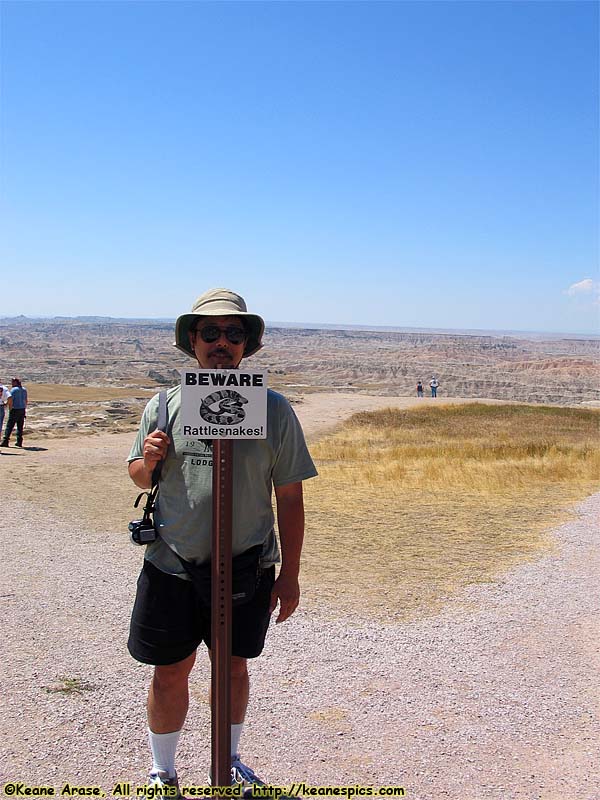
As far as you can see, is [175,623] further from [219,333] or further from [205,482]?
[219,333]

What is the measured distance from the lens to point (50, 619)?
5.95 meters

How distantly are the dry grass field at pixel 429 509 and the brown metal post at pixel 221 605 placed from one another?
353cm

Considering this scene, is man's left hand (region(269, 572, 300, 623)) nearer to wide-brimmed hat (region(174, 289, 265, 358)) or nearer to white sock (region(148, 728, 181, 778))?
white sock (region(148, 728, 181, 778))

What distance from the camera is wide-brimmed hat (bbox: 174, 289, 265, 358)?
3.04 meters

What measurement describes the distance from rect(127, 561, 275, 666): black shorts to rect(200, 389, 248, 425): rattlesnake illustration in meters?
0.73

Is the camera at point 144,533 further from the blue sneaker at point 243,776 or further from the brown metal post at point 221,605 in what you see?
the blue sneaker at point 243,776

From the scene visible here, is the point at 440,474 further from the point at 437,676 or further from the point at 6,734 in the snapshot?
the point at 6,734

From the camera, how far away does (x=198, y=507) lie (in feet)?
9.98

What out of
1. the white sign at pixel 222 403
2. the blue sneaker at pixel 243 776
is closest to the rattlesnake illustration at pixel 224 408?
the white sign at pixel 222 403

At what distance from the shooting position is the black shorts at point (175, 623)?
3.09m

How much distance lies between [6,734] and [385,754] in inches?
79.5

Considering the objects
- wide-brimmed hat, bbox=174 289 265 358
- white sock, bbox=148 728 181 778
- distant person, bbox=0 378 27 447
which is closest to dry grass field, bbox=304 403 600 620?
white sock, bbox=148 728 181 778

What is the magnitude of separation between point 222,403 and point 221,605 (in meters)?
0.77

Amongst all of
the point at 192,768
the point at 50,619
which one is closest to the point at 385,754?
the point at 192,768
